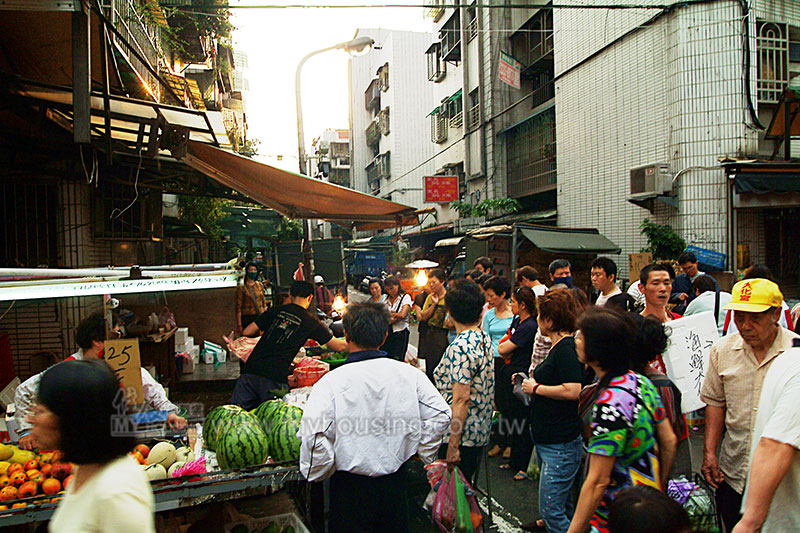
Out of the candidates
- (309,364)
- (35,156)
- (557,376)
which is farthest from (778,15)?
(35,156)

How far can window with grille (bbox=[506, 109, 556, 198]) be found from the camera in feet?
58.1

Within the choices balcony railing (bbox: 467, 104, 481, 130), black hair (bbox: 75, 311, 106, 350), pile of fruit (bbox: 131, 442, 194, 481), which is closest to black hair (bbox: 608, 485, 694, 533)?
pile of fruit (bbox: 131, 442, 194, 481)

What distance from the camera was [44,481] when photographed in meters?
3.20

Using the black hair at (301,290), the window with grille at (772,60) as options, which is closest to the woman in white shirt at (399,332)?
the black hair at (301,290)

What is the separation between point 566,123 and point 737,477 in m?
14.5

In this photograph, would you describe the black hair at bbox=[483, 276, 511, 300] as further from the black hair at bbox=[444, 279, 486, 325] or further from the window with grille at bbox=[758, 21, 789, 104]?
the window with grille at bbox=[758, 21, 789, 104]

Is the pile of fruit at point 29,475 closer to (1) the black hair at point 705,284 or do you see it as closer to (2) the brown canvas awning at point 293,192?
(2) the brown canvas awning at point 293,192

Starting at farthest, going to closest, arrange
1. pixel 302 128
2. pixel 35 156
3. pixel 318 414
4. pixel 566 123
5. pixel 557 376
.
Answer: pixel 566 123
pixel 302 128
pixel 35 156
pixel 557 376
pixel 318 414

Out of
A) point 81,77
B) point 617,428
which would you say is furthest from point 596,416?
point 81,77

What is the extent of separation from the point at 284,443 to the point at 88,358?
65.3 inches

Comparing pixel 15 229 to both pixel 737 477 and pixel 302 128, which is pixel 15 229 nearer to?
pixel 302 128

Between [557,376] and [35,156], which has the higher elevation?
[35,156]

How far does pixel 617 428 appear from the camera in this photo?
236cm

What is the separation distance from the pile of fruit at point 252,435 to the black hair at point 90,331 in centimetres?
117
